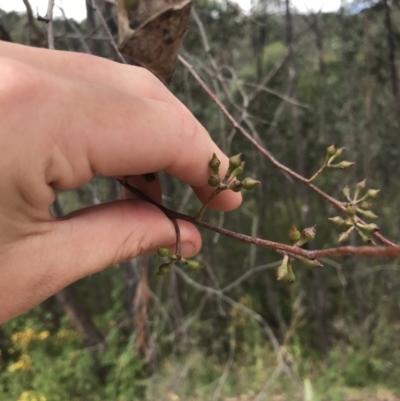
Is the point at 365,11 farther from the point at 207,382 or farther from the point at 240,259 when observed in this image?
the point at 207,382

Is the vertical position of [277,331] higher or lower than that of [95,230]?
lower

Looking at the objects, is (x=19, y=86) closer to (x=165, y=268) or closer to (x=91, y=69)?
(x=91, y=69)

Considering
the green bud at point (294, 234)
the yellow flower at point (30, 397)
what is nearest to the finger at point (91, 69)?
the green bud at point (294, 234)

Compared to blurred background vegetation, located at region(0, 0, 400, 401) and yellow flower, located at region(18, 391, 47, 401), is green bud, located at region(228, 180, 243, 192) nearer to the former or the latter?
blurred background vegetation, located at region(0, 0, 400, 401)

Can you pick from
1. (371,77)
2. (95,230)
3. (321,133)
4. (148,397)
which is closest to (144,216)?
(95,230)

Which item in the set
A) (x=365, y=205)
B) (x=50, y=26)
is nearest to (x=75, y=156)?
(x=50, y=26)

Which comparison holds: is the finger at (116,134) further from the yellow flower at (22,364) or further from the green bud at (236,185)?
the yellow flower at (22,364)
